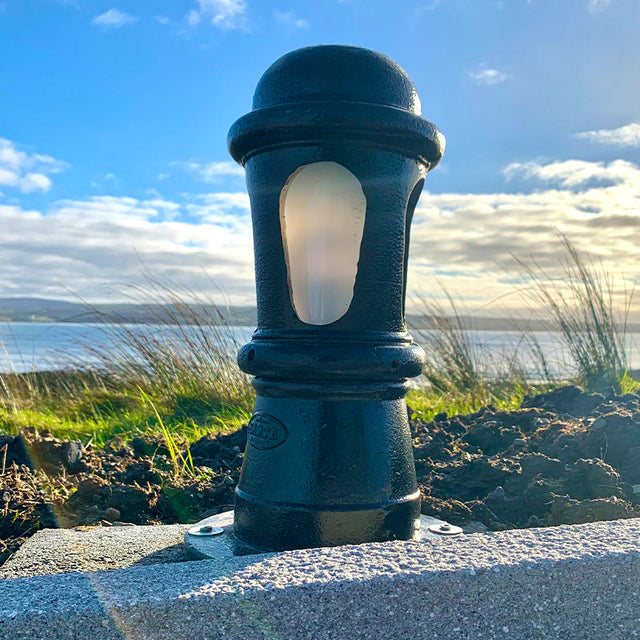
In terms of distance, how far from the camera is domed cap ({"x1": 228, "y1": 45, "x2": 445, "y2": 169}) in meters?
1.93

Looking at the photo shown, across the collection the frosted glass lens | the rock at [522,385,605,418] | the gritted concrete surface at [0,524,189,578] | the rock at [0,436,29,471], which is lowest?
the gritted concrete surface at [0,524,189,578]

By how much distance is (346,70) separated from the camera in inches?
Answer: 79.4

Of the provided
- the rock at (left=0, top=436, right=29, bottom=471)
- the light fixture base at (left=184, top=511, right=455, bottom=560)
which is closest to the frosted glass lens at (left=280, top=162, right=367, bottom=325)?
the light fixture base at (left=184, top=511, right=455, bottom=560)

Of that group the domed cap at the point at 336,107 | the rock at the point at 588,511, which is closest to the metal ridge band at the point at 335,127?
the domed cap at the point at 336,107

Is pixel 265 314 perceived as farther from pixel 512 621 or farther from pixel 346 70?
pixel 512 621

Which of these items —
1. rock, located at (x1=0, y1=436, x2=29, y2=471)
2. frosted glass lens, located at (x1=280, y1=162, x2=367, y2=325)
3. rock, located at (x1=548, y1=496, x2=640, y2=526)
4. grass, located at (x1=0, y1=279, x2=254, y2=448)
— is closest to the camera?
frosted glass lens, located at (x1=280, y1=162, x2=367, y2=325)

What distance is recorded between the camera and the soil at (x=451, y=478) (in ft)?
7.80

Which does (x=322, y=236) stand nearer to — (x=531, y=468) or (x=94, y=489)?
(x=531, y=468)

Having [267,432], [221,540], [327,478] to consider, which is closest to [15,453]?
[221,540]

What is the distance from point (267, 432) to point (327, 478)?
0.73 feet

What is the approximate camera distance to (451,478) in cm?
264

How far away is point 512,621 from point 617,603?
0.28 meters

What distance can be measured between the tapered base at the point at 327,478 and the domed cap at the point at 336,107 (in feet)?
2.43

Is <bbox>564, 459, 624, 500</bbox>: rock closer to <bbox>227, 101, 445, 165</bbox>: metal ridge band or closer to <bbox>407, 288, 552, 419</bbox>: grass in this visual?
<bbox>227, 101, 445, 165</bbox>: metal ridge band
